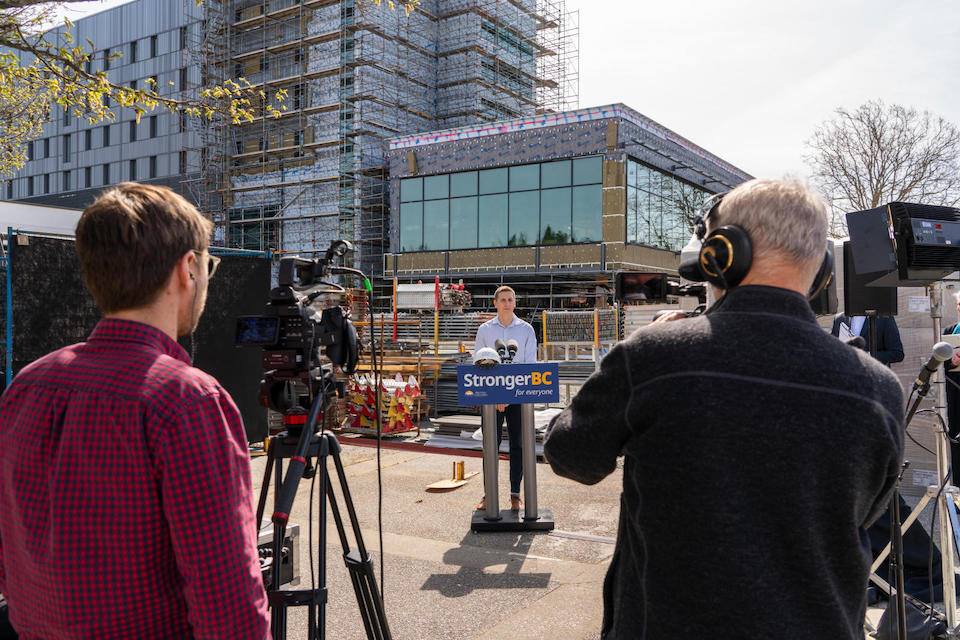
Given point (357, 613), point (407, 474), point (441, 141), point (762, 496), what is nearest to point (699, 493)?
point (762, 496)

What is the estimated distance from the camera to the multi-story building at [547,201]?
3184 centimetres

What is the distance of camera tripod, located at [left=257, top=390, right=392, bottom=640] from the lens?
2.65 m

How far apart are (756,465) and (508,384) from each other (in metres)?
4.52

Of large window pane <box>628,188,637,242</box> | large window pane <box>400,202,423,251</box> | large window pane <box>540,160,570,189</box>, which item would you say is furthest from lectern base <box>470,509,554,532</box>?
large window pane <box>400,202,423,251</box>

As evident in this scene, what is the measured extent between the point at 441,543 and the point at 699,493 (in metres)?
4.52

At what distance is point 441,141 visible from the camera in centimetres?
3575

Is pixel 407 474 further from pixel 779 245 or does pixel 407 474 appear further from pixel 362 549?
pixel 779 245

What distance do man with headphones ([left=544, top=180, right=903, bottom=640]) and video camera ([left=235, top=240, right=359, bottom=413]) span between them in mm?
1558

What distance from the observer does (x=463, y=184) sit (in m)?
35.5

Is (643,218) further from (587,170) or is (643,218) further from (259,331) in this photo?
(259,331)

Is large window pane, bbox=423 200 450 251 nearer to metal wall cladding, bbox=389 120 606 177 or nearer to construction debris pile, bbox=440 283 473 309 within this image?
metal wall cladding, bbox=389 120 606 177

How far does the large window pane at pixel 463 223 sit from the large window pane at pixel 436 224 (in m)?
0.27

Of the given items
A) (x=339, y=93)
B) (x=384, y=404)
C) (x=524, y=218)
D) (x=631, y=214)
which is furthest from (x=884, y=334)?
(x=339, y=93)

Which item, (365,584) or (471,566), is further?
(471,566)
